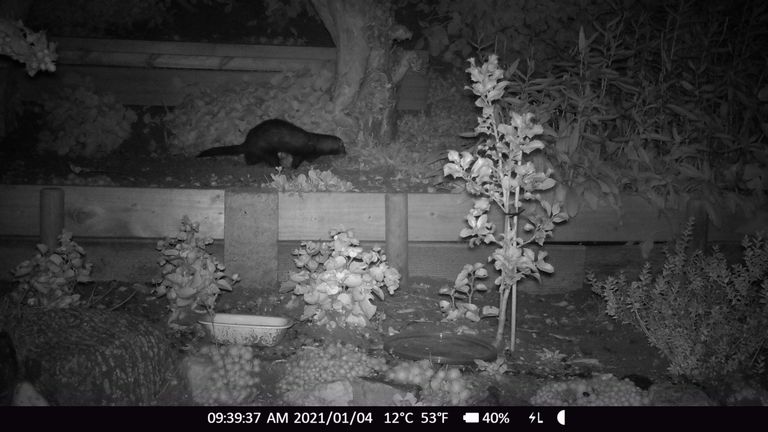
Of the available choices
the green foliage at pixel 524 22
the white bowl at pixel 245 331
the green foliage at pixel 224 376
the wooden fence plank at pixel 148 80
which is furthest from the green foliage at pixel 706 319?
the wooden fence plank at pixel 148 80

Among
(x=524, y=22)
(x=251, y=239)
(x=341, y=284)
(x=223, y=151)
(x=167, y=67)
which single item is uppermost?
(x=524, y=22)

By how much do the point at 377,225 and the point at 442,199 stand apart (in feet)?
1.81

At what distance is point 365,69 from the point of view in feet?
21.1

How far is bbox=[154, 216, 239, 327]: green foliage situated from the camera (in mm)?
3729

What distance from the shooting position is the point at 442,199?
476 centimetres

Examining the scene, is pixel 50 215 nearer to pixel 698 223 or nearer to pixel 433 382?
pixel 433 382

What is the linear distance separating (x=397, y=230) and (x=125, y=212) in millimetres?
2075

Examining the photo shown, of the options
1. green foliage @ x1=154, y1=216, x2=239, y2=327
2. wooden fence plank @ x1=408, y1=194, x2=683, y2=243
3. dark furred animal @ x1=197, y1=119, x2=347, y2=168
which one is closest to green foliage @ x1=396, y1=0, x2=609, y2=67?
dark furred animal @ x1=197, y1=119, x2=347, y2=168

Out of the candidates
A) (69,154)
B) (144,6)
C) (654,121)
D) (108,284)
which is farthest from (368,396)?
(144,6)

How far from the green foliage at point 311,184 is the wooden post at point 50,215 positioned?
1.56 metres

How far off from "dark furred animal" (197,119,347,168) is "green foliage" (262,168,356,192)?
88 centimetres

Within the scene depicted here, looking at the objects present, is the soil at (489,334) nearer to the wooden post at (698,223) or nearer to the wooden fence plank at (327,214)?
the wooden fence plank at (327,214)

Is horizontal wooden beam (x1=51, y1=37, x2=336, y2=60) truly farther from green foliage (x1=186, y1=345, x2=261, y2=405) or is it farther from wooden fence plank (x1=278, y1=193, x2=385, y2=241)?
green foliage (x1=186, y1=345, x2=261, y2=405)

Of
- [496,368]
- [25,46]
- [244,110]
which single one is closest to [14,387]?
[25,46]
